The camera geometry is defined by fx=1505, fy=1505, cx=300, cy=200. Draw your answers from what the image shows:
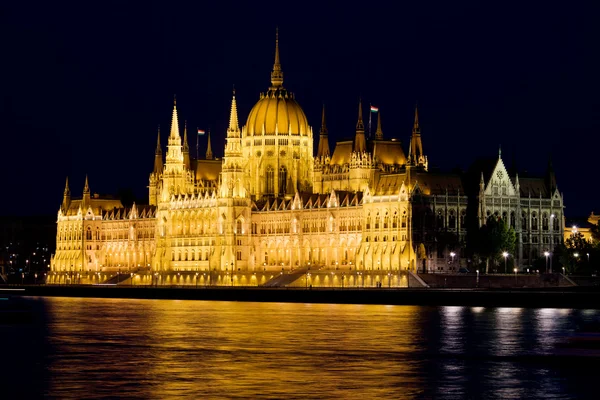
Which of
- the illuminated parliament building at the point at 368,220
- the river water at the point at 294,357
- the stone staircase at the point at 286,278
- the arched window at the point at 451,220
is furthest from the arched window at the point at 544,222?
the river water at the point at 294,357

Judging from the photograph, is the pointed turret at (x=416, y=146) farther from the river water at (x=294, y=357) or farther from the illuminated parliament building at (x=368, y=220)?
the river water at (x=294, y=357)

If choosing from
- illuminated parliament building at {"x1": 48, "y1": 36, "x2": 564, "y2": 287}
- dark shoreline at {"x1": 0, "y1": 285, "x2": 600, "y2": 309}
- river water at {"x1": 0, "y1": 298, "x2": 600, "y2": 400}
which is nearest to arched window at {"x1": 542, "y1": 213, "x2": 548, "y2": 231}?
illuminated parliament building at {"x1": 48, "y1": 36, "x2": 564, "y2": 287}

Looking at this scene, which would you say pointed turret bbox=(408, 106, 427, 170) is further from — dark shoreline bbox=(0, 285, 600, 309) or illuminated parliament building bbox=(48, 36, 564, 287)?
dark shoreline bbox=(0, 285, 600, 309)

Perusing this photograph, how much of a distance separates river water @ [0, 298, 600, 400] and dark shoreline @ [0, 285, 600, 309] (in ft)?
66.1

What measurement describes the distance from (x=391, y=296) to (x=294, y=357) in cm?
7370

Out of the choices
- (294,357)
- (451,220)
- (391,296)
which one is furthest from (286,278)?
(294,357)

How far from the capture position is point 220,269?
19462 cm

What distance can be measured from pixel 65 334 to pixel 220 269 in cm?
10550

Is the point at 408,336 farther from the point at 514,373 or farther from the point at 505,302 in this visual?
the point at 505,302

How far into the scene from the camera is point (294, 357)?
70.6 meters

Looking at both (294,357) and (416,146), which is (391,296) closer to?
(416,146)

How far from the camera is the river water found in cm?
5781

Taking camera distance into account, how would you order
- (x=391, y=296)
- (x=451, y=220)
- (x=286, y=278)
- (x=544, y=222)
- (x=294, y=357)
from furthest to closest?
(x=544, y=222) → (x=286, y=278) → (x=451, y=220) → (x=391, y=296) → (x=294, y=357)

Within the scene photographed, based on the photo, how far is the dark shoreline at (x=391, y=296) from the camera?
435 feet
